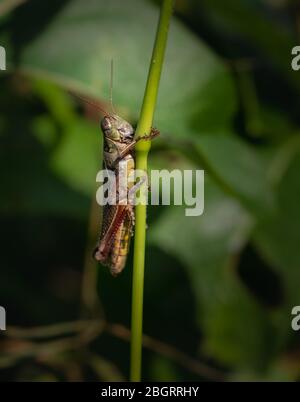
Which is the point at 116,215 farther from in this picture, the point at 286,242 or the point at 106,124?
the point at 286,242

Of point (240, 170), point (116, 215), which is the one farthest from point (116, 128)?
point (240, 170)

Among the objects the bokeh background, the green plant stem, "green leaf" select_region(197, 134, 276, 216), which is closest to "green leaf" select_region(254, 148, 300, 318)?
the bokeh background

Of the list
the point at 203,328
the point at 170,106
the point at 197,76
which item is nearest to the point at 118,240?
the point at 170,106

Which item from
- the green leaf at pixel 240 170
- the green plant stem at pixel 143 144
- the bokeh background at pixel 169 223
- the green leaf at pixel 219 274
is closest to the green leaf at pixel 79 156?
the bokeh background at pixel 169 223

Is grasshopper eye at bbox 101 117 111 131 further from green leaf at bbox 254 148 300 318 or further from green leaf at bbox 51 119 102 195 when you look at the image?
green leaf at bbox 254 148 300 318
